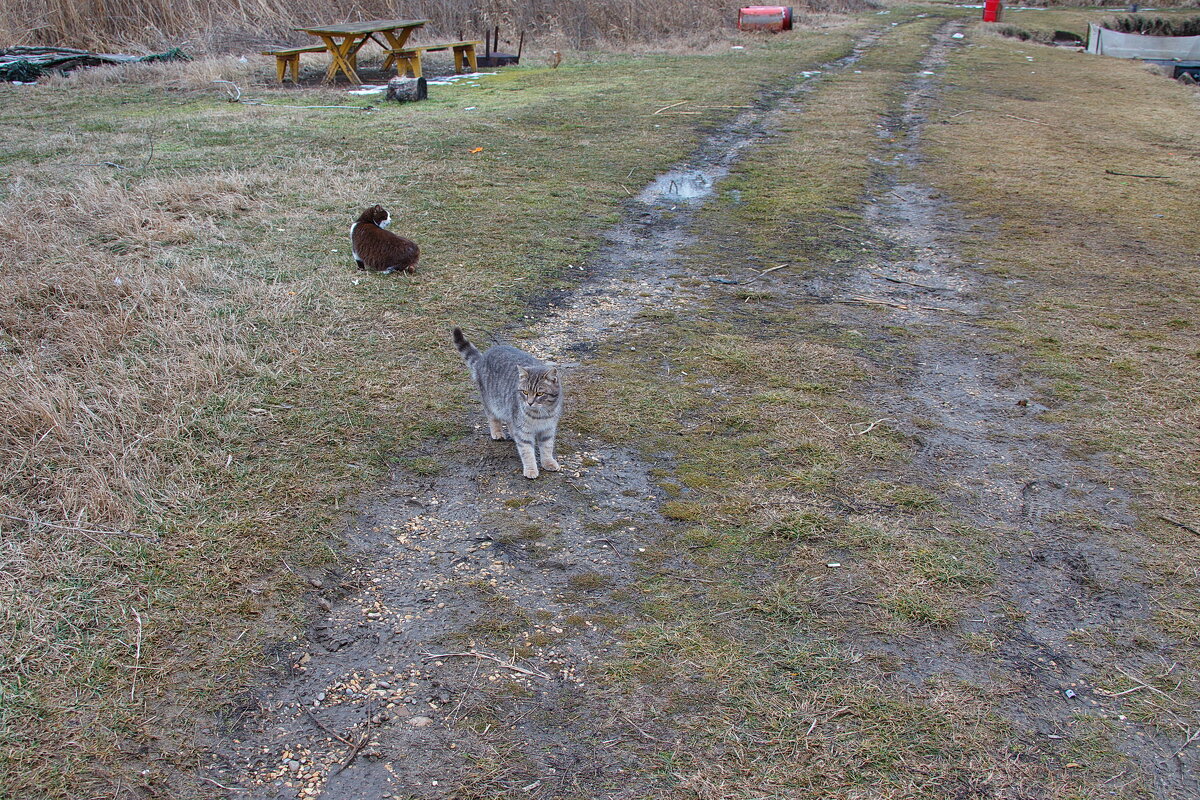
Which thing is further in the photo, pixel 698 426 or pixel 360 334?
pixel 360 334

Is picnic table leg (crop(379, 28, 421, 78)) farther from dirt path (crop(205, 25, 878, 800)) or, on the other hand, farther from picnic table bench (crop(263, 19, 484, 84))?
dirt path (crop(205, 25, 878, 800))

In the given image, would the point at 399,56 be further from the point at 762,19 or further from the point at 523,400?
the point at 523,400

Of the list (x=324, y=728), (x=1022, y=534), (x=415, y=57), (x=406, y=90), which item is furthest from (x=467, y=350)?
(x=415, y=57)

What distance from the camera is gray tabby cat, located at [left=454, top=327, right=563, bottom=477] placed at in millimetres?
3457

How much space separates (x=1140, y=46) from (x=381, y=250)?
28408 millimetres

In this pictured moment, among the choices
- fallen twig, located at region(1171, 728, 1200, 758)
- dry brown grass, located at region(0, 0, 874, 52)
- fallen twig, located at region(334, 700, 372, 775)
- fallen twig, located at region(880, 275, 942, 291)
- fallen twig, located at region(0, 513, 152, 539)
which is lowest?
fallen twig, located at region(1171, 728, 1200, 758)

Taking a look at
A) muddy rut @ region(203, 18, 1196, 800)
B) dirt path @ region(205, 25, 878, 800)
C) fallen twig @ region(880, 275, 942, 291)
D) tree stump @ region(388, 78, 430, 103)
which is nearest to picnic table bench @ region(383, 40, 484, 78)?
tree stump @ region(388, 78, 430, 103)

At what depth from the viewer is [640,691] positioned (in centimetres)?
246

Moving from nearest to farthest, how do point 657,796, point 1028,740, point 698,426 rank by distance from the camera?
point 657,796 < point 1028,740 < point 698,426

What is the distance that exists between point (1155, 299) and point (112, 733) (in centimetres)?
626

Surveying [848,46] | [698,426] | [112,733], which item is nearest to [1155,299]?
[698,426]

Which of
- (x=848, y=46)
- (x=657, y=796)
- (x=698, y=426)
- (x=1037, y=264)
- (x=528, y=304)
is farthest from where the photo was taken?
(x=848, y=46)

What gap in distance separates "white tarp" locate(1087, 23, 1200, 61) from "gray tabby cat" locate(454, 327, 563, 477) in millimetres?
27806

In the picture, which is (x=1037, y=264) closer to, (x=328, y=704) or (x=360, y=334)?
(x=360, y=334)
